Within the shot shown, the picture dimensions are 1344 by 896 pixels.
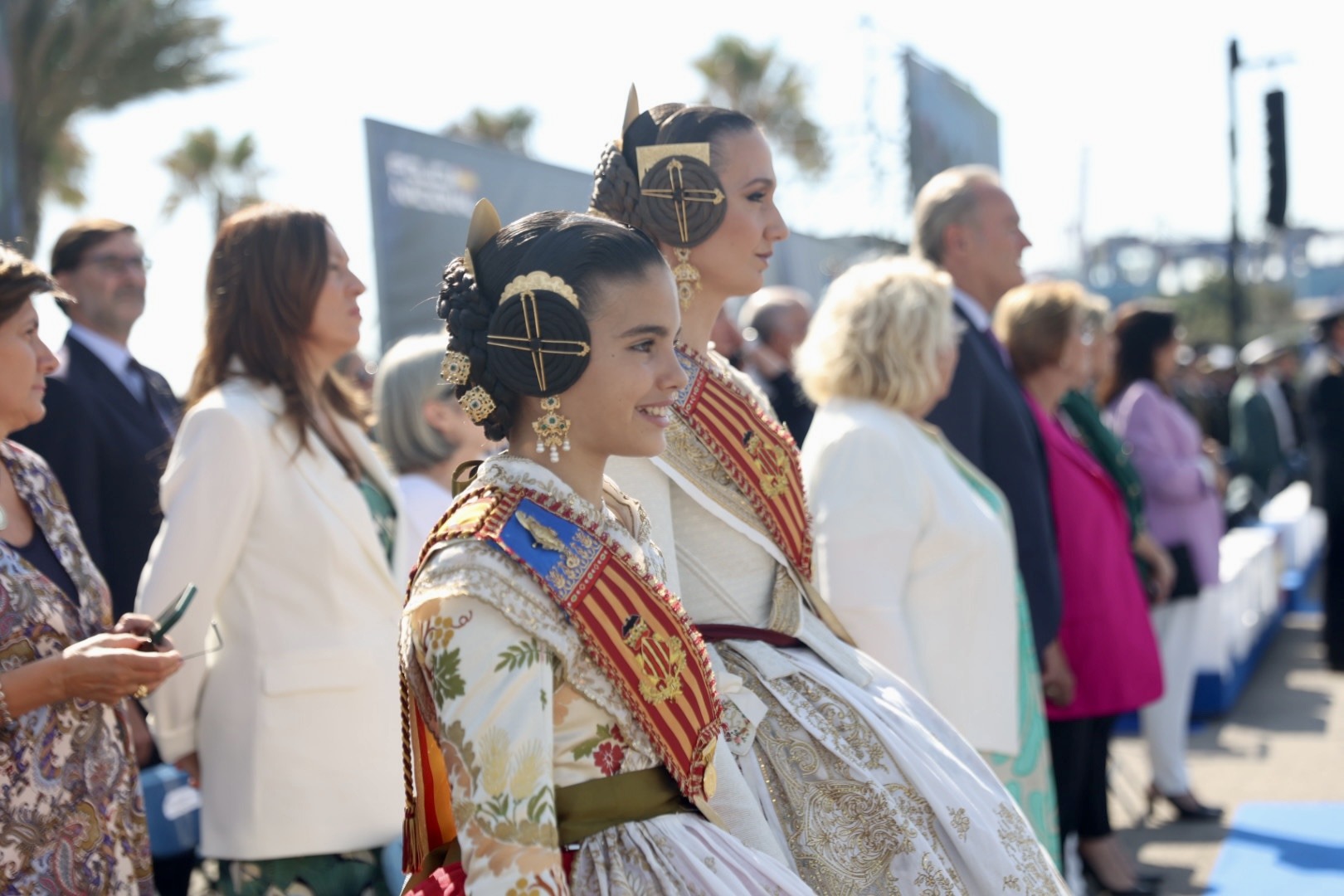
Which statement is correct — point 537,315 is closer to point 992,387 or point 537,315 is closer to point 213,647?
point 213,647

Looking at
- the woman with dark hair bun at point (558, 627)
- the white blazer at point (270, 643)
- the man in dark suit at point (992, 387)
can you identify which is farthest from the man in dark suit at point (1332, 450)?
the woman with dark hair bun at point (558, 627)

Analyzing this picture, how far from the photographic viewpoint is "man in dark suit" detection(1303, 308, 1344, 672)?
8758 millimetres

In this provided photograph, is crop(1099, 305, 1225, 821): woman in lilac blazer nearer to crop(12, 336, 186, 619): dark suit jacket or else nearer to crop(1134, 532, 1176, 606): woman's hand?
crop(1134, 532, 1176, 606): woman's hand

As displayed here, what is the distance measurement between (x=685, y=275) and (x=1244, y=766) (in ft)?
17.2

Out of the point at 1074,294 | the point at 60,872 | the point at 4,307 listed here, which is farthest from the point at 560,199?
the point at 60,872

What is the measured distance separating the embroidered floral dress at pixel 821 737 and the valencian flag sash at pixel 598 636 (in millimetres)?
397

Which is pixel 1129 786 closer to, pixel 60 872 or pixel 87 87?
pixel 60 872

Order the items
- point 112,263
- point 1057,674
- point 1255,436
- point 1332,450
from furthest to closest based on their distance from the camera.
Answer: point 1255,436, point 1332,450, point 1057,674, point 112,263

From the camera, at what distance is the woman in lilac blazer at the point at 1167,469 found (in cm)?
673

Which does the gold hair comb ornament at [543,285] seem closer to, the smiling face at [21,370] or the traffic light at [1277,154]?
the smiling face at [21,370]

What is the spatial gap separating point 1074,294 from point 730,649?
314cm

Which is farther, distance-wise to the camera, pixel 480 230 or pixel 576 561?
pixel 480 230

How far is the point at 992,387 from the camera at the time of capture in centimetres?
445

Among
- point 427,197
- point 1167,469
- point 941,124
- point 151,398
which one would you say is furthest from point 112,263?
point 941,124
